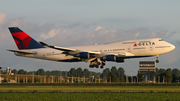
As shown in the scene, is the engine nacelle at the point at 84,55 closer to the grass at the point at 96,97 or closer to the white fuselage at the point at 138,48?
the white fuselage at the point at 138,48

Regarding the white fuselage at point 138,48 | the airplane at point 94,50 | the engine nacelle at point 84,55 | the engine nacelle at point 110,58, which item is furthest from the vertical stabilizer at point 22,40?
the engine nacelle at point 110,58

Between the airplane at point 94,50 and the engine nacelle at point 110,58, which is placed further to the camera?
the engine nacelle at point 110,58

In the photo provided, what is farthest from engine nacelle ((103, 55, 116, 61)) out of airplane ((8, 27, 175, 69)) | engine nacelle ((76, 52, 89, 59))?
engine nacelle ((76, 52, 89, 59))

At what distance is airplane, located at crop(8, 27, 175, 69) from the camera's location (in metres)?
65.2

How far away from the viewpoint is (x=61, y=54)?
75688 millimetres

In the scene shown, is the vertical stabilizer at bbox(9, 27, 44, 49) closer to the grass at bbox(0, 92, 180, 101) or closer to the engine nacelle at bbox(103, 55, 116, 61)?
the engine nacelle at bbox(103, 55, 116, 61)

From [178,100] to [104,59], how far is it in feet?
109

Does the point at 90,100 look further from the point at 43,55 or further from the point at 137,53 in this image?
the point at 43,55

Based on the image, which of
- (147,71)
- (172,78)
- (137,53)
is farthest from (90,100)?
(172,78)

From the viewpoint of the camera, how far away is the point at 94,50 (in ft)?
236

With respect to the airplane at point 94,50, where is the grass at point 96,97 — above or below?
below

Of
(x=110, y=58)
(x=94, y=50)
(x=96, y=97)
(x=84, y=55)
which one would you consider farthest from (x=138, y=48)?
(x=96, y=97)

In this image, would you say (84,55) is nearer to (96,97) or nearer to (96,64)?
(96,64)

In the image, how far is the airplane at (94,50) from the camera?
214ft
